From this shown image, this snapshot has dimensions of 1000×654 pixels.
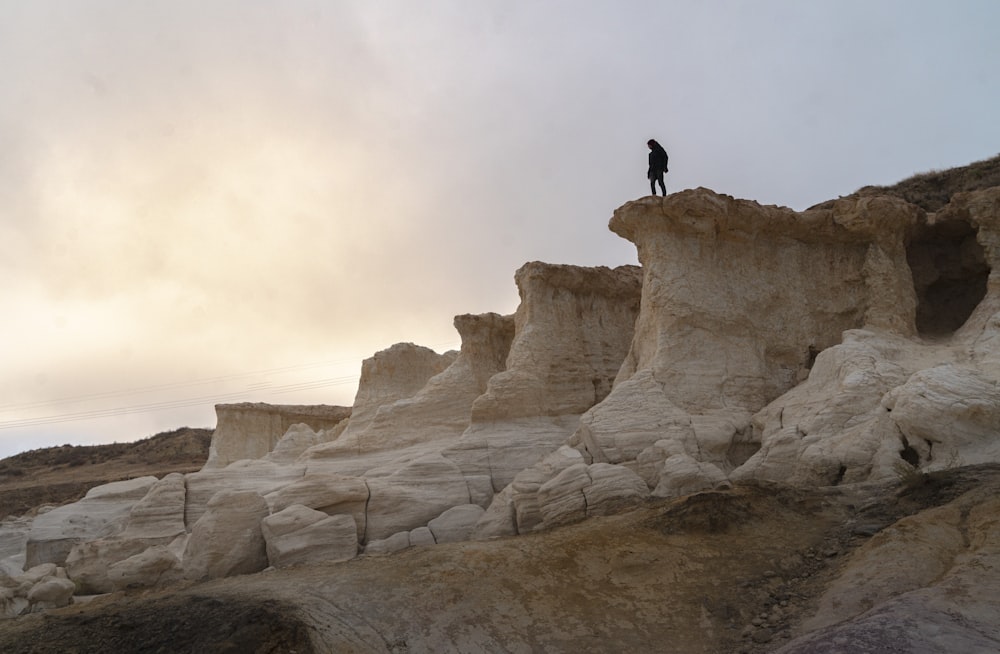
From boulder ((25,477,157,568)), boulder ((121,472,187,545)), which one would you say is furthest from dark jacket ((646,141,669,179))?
boulder ((25,477,157,568))

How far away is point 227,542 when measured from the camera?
11438 mm

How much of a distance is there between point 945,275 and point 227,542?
16.6m

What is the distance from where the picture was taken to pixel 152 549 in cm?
1177

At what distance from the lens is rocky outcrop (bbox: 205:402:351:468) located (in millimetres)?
28391

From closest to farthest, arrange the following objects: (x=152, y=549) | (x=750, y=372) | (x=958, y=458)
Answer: (x=958, y=458)
(x=152, y=549)
(x=750, y=372)

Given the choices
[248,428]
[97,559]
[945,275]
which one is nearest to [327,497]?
[97,559]

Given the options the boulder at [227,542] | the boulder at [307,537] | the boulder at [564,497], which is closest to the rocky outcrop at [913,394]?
the boulder at [564,497]

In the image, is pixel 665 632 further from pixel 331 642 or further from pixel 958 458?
pixel 958 458

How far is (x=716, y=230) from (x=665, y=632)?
405 inches

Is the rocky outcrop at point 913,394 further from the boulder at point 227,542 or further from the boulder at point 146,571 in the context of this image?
the boulder at point 146,571

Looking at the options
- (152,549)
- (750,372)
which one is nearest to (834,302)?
(750,372)

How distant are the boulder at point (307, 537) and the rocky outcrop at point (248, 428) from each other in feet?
58.5

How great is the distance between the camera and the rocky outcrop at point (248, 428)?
2839 centimetres

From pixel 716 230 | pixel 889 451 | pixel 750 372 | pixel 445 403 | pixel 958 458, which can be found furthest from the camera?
pixel 445 403
